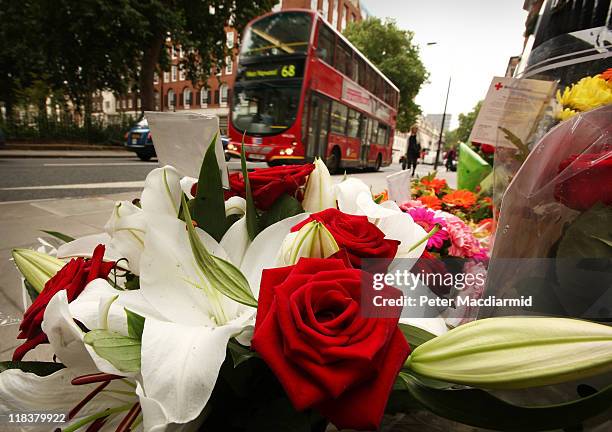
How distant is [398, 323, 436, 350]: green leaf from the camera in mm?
374

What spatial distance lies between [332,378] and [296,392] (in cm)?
3

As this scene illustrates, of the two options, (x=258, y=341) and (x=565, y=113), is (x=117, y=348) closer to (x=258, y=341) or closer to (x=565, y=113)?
(x=258, y=341)

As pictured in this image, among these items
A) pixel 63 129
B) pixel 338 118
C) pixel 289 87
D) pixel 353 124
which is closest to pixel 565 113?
pixel 289 87

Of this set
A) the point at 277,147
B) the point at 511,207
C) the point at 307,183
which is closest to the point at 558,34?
the point at 511,207

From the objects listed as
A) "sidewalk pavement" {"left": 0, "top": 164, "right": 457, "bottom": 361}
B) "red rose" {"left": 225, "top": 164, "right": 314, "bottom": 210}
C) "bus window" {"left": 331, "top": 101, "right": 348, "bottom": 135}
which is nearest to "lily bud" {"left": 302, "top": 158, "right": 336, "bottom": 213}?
"red rose" {"left": 225, "top": 164, "right": 314, "bottom": 210}

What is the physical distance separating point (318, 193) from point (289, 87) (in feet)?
26.9

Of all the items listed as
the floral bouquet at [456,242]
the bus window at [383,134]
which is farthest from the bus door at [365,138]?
the floral bouquet at [456,242]

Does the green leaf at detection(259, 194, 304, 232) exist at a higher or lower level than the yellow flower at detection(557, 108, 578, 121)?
lower

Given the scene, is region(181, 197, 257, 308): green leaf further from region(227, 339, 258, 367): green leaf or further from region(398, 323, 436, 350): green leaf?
region(398, 323, 436, 350): green leaf

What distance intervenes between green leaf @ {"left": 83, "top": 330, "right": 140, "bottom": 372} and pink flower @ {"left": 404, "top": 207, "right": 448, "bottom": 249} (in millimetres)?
577

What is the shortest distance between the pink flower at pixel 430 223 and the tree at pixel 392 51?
88.9 ft

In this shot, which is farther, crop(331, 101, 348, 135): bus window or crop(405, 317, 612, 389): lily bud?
crop(331, 101, 348, 135): bus window

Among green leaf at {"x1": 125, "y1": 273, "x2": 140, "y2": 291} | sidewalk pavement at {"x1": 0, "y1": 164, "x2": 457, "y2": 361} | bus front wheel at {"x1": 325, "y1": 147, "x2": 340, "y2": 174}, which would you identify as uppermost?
green leaf at {"x1": 125, "y1": 273, "x2": 140, "y2": 291}

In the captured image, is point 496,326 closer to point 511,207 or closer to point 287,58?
point 511,207
